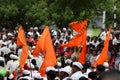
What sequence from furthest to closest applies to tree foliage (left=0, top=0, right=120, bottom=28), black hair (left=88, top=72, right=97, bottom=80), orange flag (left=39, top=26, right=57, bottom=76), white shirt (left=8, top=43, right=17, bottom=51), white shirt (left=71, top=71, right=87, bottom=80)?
tree foliage (left=0, top=0, right=120, bottom=28)
white shirt (left=8, top=43, right=17, bottom=51)
orange flag (left=39, top=26, right=57, bottom=76)
black hair (left=88, top=72, right=97, bottom=80)
white shirt (left=71, top=71, right=87, bottom=80)

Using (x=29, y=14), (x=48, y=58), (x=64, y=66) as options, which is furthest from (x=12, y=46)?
(x=29, y=14)

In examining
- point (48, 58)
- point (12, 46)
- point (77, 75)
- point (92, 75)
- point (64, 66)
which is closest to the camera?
point (77, 75)

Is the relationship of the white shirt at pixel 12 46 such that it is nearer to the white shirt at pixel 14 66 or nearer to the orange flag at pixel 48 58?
the white shirt at pixel 14 66

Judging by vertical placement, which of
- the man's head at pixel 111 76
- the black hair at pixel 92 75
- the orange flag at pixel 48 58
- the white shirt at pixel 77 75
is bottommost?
the man's head at pixel 111 76

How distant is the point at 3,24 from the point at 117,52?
506 inches

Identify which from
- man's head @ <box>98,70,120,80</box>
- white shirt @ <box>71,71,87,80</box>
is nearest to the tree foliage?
white shirt @ <box>71,71,87,80</box>

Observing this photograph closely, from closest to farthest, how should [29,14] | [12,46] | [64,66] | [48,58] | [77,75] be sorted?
1. [77,75]
2. [48,58]
3. [64,66]
4. [12,46]
5. [29,14]

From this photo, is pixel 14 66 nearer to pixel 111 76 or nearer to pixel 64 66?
pixel 64 66

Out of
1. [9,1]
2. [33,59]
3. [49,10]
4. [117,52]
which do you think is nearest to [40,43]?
[33,59]

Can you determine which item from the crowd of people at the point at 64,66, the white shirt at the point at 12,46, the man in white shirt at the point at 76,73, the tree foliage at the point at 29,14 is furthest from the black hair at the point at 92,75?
the tree foliage at the point at 29,14

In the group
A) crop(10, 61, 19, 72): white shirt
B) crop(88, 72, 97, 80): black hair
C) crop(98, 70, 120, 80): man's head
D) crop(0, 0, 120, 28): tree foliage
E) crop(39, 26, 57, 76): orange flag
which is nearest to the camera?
crop(98, 70, 120, 80): man's head

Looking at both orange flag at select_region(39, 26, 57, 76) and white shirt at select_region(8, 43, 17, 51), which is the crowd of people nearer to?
white shirt at select_region(8, 43, 17, 51)

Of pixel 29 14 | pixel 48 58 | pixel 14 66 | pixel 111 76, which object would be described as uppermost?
pixel 29 14

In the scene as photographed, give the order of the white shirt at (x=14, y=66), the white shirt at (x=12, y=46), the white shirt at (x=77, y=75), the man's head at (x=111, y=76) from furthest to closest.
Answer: the white shirt at (x=12, y=46) → the white shirt at (x=14, y=66) → the white shirt at (x=77, y=75) → the man's head at (x=111, y=76)
